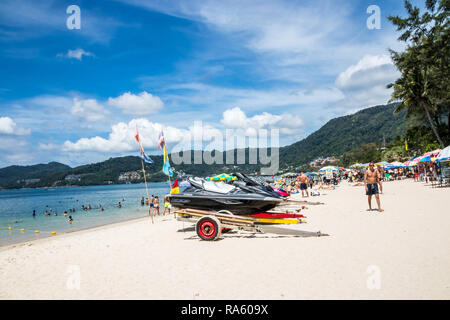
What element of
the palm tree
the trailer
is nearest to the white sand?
the trailer

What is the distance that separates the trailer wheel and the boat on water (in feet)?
4.38

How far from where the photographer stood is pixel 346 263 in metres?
5.42

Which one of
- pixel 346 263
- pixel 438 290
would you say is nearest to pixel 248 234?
pixel 346 263

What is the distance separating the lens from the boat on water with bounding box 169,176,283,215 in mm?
9734

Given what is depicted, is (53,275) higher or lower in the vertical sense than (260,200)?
lower

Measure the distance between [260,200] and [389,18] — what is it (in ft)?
89.3

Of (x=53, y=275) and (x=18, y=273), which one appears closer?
(x=53, y=275)

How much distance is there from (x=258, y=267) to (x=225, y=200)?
4.32 m

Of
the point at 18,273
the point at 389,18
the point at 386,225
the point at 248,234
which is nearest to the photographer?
the point at 18,273

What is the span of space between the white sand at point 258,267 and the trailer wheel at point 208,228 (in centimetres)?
23
